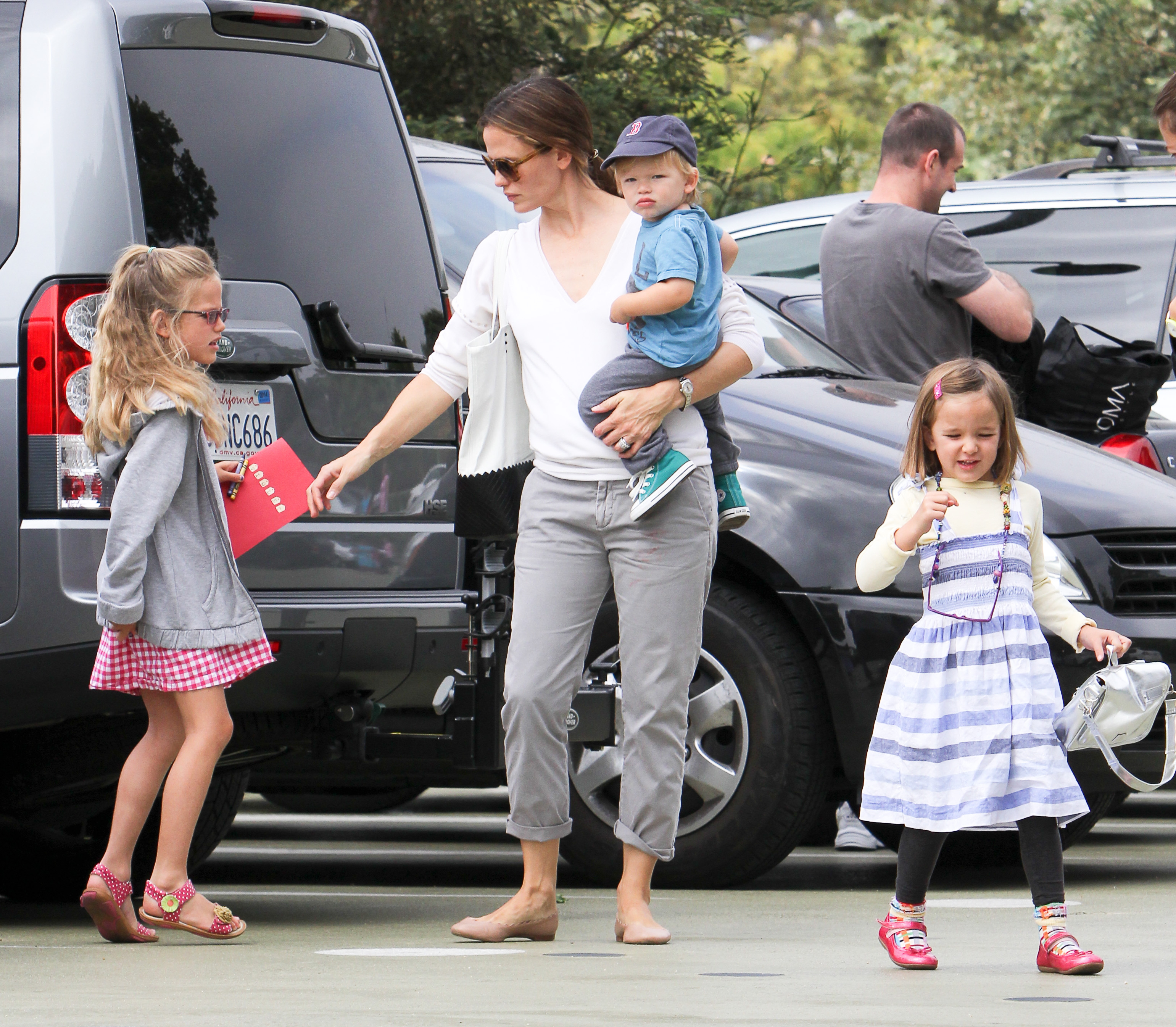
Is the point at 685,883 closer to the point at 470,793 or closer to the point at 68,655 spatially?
the point at 68,655

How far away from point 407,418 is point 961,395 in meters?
1.19

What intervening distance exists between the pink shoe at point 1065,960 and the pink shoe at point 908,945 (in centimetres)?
21

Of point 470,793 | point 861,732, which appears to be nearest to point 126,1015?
point 861,732

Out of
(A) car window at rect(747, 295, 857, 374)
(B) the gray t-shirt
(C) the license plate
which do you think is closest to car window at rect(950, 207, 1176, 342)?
(B) the gray t-shirt

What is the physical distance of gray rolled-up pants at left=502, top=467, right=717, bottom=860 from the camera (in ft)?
15.4

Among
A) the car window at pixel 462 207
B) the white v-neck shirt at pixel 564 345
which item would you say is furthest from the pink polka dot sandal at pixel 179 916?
the car window at pixel 462 207

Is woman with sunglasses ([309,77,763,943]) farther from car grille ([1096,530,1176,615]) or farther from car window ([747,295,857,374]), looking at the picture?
car window ([747,295,857,374])

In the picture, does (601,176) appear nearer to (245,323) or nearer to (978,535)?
(245,323)

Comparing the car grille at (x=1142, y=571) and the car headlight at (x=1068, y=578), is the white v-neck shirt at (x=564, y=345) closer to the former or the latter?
the car headlight at (x=1068, y=578)

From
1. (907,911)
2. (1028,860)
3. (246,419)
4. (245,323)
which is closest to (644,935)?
(907,911)

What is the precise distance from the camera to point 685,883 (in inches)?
227

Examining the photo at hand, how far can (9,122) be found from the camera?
4680mm

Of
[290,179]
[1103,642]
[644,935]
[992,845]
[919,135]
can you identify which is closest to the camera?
[1103,642]

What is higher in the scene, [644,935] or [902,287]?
[902,287]
